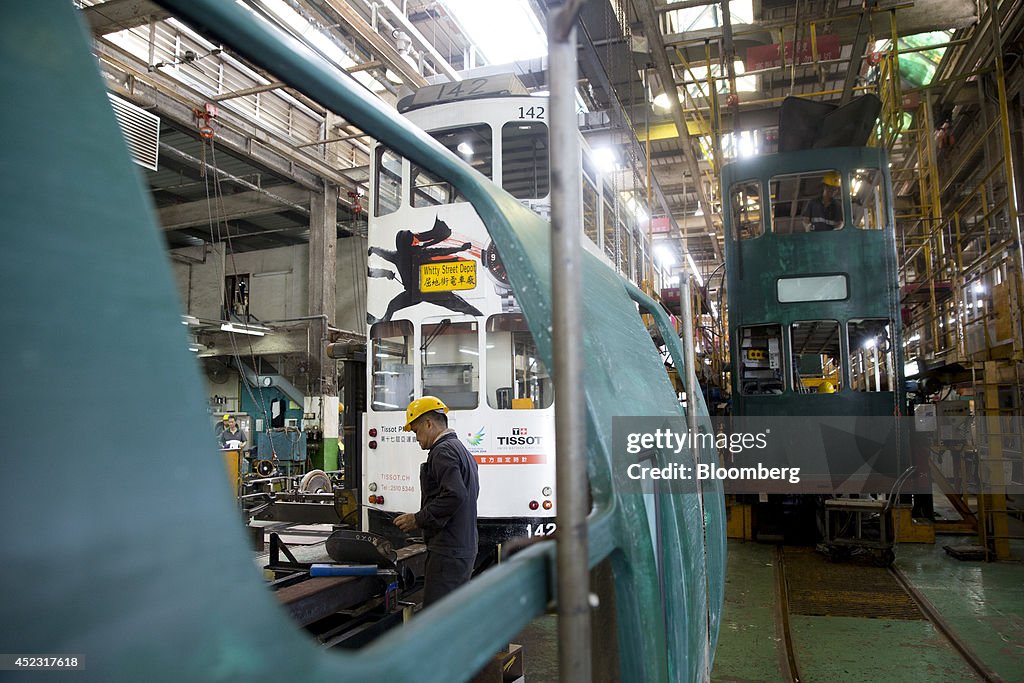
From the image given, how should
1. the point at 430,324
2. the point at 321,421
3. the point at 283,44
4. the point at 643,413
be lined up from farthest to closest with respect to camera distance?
the point at 321,421 → the point at 430,324 → the point at 643,413 → the point at 283,44

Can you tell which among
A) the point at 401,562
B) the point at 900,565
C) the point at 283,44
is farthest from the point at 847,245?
the point at 283,44

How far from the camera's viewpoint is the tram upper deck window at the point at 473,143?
22.8 ft

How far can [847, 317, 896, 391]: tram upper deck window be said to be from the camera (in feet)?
25.0

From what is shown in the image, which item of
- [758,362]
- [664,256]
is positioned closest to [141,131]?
[758,362]

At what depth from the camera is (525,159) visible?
7027mm

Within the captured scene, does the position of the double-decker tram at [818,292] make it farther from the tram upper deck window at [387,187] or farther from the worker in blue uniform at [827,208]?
the tram upper deck window at [387,187]

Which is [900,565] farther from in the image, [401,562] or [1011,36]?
[1011,36]

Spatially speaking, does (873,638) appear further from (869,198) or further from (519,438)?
(869,198)

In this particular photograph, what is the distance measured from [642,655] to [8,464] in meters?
1.20

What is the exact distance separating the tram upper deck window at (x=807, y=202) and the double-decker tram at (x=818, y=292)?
17 millimetres

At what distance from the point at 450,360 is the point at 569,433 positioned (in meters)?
6.04

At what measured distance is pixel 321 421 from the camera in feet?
48.0

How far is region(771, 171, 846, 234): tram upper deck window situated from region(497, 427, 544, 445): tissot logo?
4.44 meters

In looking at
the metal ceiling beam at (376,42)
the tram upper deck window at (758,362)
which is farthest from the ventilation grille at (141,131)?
the tram upper deck window at (758,362)
